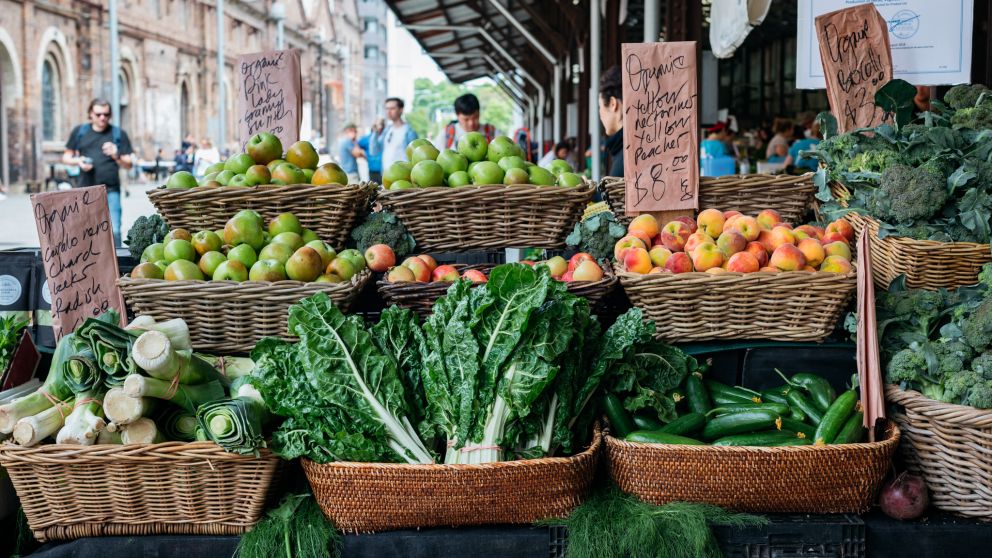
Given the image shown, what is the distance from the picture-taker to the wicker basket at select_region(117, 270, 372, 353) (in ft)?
7.61

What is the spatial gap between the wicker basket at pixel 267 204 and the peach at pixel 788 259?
122cm

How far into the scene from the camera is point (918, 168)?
2.34m

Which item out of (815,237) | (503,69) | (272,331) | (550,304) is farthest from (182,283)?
(503,69)

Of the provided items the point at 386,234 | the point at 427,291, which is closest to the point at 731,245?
the point at 427,291

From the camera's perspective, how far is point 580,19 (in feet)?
38.1

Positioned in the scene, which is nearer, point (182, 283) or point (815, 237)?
point (182, 283)

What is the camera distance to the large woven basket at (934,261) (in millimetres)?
2281

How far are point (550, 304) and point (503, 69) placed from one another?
22807 mm

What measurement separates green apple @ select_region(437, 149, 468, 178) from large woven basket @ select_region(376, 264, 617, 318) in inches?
21.8

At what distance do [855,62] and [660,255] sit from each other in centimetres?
96

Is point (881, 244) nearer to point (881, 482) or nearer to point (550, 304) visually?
point (881, 482)

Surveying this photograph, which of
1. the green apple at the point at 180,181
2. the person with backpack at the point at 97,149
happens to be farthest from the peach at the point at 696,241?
the person with backpack at the point at 97,149

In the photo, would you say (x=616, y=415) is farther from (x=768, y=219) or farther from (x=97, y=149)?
(x=97, y=149)

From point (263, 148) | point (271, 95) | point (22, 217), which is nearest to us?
point (263, 148)
